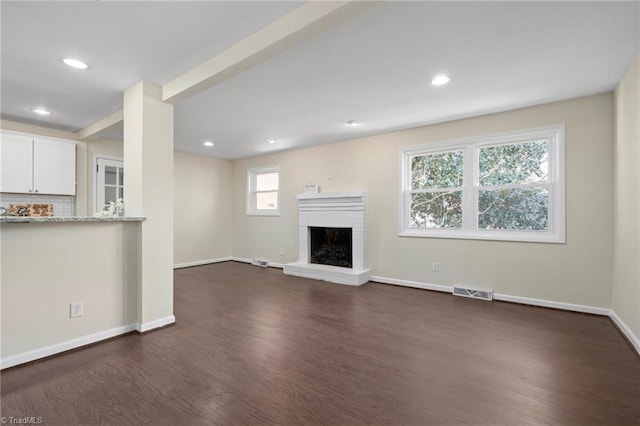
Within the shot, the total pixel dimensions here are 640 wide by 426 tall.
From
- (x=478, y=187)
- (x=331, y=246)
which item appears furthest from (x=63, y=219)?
(x=478, y=187)

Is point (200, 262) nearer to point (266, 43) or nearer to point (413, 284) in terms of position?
point (413, 284)

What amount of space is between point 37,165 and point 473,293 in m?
6.42

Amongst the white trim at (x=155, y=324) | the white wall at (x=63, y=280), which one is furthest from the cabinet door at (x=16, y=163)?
the white trim at (x=155, y=324)

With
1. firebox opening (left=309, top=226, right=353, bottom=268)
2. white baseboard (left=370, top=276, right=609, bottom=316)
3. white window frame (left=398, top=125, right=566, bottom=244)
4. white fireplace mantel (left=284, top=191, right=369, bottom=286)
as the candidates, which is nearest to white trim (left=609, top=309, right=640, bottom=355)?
white baseboard (left=370, top=276, right=609, bottom=316)

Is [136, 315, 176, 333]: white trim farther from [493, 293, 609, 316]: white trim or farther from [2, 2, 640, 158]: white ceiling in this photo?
[493, 293, 609, 316]: white trim

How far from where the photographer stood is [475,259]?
4129 mm

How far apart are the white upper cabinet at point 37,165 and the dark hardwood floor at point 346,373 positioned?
2.96 meters

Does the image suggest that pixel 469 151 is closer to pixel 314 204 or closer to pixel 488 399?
pixel 314 204

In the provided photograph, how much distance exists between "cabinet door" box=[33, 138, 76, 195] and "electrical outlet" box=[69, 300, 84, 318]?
272cm

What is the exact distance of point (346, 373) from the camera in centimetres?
214

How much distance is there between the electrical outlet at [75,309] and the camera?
255cm

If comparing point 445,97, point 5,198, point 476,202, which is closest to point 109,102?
point 5,198

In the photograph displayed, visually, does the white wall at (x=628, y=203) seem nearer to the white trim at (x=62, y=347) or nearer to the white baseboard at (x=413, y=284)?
the white baseboard at (x=413, y=284)

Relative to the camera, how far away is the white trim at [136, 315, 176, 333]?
290 cm
